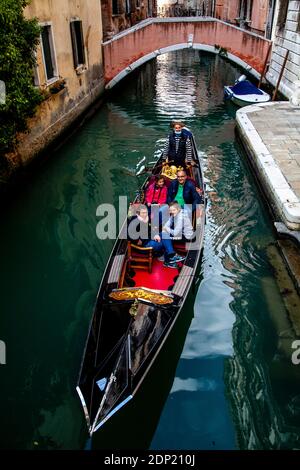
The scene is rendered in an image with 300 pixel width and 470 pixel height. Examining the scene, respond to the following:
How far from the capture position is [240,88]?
37.0 ft

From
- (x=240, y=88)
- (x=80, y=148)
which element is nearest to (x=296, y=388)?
(x=80, y=148)

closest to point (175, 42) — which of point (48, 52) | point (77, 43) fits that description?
point (77, 43)

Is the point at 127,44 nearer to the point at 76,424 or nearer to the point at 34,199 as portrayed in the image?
the point at 34,199

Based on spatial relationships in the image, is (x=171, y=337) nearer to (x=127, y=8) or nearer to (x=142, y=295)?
(x=142, y=295)

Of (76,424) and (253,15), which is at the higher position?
(253,15)

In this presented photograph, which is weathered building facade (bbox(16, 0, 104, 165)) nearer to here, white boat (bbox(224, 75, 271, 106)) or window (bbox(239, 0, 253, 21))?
white boat (bbox(224, 75, 271, 106))

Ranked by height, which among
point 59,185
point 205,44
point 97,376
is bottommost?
point 59,185

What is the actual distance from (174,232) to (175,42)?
1021 cm

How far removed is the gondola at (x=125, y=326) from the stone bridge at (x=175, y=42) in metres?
9.57

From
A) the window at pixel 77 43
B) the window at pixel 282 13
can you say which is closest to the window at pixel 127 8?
the window at pixel 77 43

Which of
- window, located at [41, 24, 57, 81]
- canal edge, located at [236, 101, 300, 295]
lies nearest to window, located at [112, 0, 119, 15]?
window, located at [41, 24, 57, 81]

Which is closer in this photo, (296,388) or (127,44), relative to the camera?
(296,388)

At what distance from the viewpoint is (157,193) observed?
17.3 ft
